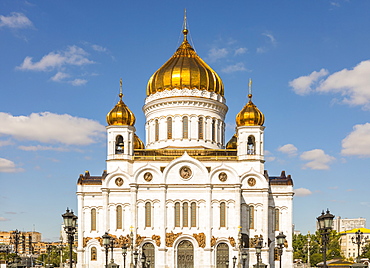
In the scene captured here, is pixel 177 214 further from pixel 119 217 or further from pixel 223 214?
pixel 119 217

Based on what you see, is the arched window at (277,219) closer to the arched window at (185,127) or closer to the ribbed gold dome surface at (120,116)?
the arched window at (185,127)

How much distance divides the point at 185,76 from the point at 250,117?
841 cm

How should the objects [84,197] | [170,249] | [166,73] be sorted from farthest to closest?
[166,73] < [84,197] < [170,249]

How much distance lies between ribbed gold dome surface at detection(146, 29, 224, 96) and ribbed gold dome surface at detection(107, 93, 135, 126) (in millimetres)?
5446

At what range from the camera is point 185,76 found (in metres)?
52.5

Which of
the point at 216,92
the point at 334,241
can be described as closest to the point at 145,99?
the point at 216,92

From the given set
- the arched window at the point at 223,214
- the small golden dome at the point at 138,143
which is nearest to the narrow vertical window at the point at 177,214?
the arched window at the point at 223,214

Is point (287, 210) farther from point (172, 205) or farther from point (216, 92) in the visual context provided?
point (216, 92)

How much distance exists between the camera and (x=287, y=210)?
1898 inches

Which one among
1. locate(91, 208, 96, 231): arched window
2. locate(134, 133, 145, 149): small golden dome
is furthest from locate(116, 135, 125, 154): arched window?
locate(91, 208, 96, 231): arched window

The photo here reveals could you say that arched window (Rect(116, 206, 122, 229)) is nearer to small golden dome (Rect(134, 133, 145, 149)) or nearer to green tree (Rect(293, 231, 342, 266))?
small golden dome (Rect(134, 133, 145, 149))

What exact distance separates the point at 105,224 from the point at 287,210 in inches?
656

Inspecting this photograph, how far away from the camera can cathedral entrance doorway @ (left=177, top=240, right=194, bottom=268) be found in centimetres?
4562

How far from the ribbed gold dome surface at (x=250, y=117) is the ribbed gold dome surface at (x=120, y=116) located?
1012 cm
